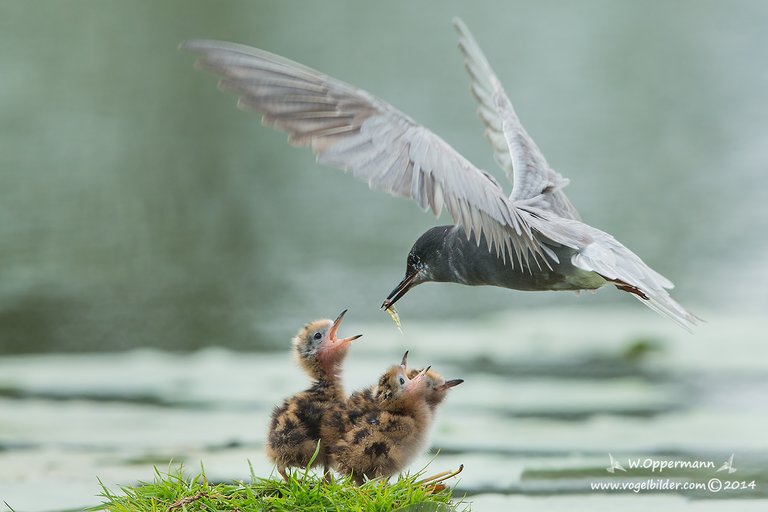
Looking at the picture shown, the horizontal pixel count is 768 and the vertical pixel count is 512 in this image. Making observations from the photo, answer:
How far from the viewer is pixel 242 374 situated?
5.60 metres

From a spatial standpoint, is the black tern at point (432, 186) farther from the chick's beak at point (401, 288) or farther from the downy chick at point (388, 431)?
the downy chick at point (388, 431)

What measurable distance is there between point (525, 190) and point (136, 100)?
7.90m

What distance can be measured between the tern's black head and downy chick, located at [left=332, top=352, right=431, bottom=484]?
52cm

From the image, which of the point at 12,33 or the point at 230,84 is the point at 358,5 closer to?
the point at 12,33

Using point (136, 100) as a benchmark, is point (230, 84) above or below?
below

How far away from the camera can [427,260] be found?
435 centimetres

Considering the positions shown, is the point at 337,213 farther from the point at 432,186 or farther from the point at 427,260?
the point at 432,186

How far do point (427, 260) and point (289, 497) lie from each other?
3.60 feet

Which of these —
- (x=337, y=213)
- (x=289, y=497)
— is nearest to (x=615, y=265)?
(x=289, y=497)

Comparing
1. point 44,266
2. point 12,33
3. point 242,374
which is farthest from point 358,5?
point 242,374

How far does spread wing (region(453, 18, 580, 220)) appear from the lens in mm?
4727

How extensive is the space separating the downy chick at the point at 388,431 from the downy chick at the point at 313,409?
0.06 meters

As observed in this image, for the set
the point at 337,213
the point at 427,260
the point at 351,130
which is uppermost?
the point at 337,213

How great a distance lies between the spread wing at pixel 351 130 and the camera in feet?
11.4
